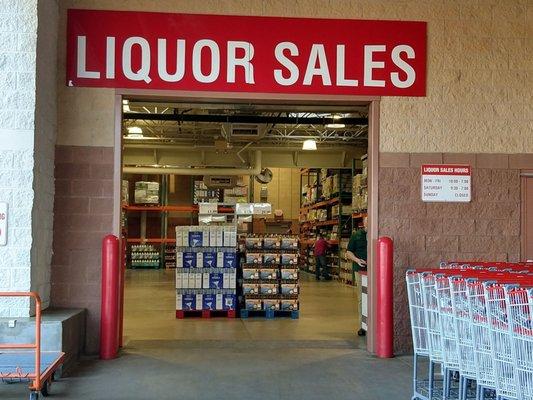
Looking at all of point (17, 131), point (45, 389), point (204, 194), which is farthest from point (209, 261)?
point (204, 194)

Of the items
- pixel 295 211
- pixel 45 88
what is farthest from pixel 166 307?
pixel 295 211

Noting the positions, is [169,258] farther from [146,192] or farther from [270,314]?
[270,314]

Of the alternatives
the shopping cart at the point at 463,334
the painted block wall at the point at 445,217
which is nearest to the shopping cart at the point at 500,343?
the shopping cart at the point at 463,334

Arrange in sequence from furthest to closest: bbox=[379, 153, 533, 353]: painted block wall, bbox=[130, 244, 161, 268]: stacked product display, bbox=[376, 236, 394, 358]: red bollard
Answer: bbox=[130, 244, 161, 268]: stacked product display → bbox=[379, 153, 533, 353]: painted block wall → bbox=[376, 236, 394, 358]: red bollard

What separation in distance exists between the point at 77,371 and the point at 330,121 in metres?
11.1

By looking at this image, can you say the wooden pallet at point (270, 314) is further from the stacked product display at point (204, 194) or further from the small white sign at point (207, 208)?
the stacked product display at point (204, 194)

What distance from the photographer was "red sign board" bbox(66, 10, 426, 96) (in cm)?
905

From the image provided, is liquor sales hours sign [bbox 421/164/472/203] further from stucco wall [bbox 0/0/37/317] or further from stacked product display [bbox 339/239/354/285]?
stacked product display [bbox 339/239/354/285]

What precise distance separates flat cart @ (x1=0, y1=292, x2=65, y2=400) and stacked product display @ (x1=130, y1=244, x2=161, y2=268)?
23.3 m

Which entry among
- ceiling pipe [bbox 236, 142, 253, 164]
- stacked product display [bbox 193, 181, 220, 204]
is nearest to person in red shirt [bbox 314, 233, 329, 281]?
ceiling pipe [bbox 236, 142, 253, 164]

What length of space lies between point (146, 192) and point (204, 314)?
57.0 ft

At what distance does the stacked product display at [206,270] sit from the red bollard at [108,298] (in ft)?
14.6

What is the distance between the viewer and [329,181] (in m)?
24.8

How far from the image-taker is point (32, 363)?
21.6 feet
